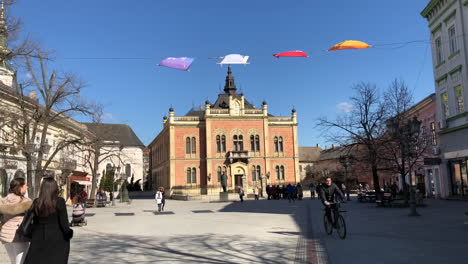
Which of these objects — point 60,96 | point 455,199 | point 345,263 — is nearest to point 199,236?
point 345,263

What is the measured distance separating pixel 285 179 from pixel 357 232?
45.7 meters

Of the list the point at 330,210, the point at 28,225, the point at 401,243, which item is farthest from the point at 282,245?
the point at 28,225

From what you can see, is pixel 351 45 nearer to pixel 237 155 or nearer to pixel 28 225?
pixel 28 225

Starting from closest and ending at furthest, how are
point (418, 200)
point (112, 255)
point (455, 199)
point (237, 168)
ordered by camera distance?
point (112, 255), point (418, 200), point (455, 199), point (237, 168)

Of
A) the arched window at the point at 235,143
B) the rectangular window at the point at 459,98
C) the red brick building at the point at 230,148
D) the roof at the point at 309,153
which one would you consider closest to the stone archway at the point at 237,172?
the red brick building at the point at 230,148

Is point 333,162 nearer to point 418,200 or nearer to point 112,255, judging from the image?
point 418,200

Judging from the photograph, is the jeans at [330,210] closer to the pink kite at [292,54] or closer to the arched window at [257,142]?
the pink kite at [292,54]

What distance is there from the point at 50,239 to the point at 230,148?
5095cm

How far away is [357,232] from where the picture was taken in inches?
463

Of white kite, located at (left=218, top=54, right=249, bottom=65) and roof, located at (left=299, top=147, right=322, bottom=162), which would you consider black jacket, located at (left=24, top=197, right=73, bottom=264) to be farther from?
roof, located at (left=299, top=147, right=322, bottom=162)

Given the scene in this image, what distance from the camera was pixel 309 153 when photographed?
99812 mm

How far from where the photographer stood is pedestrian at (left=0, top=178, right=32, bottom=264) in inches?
219

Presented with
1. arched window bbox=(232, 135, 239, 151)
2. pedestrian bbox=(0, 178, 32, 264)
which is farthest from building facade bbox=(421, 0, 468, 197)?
arched window bbox=(232, 135, 239, 151)

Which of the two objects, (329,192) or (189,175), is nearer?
(329,192)
